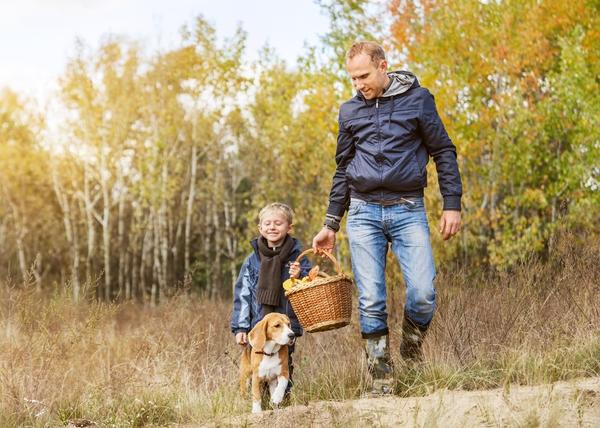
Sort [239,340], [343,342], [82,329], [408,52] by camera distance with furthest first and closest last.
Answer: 1. [408,52]
2. [343,342]
3. [82,329]
4. [239,340]

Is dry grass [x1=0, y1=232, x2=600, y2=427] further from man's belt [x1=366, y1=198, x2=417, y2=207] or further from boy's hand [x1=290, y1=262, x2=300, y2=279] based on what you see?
man's belt [x1=366, y1=198, x2=417, y2=207]

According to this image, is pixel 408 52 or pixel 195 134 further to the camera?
pixel 195 134

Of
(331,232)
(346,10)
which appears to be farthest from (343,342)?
(346,10)

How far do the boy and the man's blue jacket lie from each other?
65cm

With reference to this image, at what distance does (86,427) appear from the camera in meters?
4.57

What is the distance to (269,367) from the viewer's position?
15.0ft

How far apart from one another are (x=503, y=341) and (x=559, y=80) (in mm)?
8984

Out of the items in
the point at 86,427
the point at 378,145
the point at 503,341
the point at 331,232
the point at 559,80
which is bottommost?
the point at 86,427

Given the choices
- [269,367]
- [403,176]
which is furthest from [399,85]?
[269,367]

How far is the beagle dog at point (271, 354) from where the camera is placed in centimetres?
450

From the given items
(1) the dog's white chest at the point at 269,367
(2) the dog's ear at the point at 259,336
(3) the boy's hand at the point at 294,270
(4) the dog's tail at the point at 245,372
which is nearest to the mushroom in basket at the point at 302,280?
(3) the boy's hand at the point at 294,270

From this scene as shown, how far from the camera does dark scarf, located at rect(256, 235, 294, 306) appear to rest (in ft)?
16.0

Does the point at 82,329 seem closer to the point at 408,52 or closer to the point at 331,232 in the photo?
the point at 331,232

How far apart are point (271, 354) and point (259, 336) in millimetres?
148
